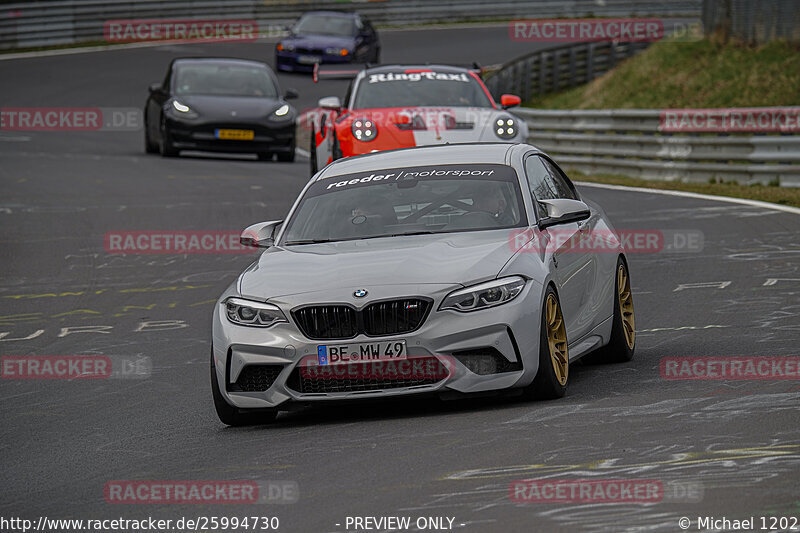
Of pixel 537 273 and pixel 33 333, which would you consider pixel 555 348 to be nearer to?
pixel 537 273

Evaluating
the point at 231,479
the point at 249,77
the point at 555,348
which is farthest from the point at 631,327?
the point at 249,77

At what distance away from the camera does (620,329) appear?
9.63 m

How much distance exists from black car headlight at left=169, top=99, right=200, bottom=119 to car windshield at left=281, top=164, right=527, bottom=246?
15.8 metres

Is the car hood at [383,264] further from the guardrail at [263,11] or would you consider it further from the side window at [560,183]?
the guardrail at [263,11]

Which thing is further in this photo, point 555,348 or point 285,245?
point 285,245

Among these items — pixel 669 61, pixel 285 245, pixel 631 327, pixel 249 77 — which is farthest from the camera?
pixel 669 61

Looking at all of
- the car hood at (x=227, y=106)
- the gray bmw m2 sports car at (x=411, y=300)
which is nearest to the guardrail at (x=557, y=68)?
the car hood at (x=227, y=106)

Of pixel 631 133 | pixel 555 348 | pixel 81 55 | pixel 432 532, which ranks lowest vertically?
pixel 81 55

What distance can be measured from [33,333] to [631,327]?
4.76 m

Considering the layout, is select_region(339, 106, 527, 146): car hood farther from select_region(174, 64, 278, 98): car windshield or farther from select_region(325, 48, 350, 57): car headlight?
select_region(325, 48, 350, 57): car headlight

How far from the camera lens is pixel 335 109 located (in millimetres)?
18062

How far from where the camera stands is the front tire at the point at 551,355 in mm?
8031

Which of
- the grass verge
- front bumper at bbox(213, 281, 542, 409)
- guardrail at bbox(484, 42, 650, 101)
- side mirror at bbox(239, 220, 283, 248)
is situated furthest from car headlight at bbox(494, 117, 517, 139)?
guardrail at bbox(484, 42, 650, 101)

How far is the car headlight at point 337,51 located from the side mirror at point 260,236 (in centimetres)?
3137
